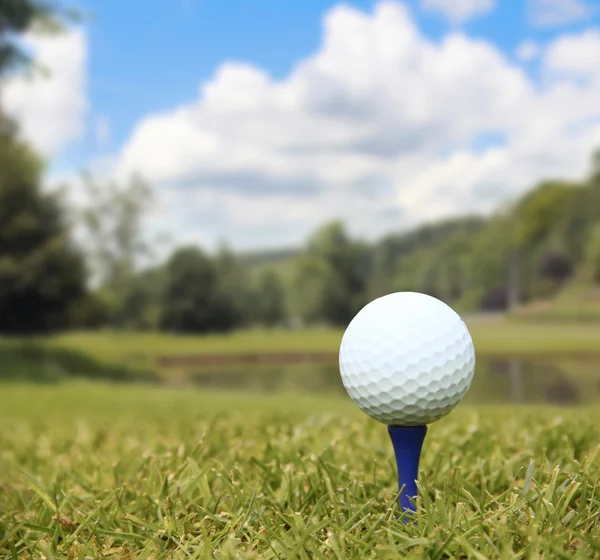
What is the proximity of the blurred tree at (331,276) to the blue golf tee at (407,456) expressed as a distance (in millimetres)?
32540

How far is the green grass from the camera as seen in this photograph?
1.76 meters

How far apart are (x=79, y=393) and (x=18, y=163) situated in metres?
8.64

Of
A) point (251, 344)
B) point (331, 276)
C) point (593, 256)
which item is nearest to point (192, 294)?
point (251, 344)

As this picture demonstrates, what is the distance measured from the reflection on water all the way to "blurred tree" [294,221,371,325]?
45.1 feet

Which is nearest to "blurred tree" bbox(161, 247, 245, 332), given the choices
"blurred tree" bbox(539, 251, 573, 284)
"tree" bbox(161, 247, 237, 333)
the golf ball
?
"tree" bbox(161, 247, 237, 333)

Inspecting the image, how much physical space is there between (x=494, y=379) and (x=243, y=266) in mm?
22180

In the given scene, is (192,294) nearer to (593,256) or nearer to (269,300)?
(269,300)

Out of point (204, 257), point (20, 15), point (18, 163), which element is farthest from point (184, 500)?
point (204, 257)

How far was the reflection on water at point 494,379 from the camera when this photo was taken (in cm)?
1427

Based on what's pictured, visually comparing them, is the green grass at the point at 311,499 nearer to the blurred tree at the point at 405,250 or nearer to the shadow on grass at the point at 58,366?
the shadow on grass at the point at 58,366

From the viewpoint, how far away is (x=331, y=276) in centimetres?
3816

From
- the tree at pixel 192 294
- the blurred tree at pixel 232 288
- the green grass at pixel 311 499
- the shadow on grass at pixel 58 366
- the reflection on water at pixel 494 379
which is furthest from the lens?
the blurred tree at pixel 232 288

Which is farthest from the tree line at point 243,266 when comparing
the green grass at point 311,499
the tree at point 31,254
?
the green grass at point 311,499

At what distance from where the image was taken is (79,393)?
12219 mm
